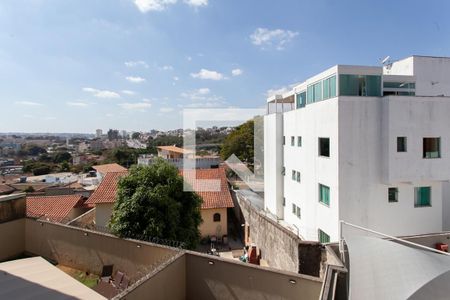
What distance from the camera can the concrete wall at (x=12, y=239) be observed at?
1162 cm

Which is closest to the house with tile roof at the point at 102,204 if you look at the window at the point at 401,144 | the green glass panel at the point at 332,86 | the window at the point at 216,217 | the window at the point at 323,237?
the window at the point at 216,217

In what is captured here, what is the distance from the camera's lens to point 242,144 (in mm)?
39500

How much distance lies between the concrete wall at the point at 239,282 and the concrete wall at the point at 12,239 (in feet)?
29.0

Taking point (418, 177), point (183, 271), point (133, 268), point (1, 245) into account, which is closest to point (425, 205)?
point (418, 177)

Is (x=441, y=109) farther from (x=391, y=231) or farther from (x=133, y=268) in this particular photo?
(x=133, y=268)

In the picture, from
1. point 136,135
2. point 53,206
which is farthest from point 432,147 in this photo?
point 136,135

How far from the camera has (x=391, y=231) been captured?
12.1m

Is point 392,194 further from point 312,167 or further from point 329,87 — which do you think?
point 329,87

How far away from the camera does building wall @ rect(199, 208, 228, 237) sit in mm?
19188

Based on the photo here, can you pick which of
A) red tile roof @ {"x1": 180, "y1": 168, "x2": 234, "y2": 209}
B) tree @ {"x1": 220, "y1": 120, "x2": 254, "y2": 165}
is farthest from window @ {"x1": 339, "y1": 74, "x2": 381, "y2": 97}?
tree @ {"x1": 220, "y1": 120, "x2": 254, "y2": 165}

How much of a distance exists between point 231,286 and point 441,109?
37.6 ft

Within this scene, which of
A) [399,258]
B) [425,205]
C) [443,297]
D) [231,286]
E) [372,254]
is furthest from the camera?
[425,205]

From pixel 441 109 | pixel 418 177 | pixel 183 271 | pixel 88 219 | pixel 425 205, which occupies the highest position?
pixel 441 109

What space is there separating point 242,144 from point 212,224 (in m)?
21.3
